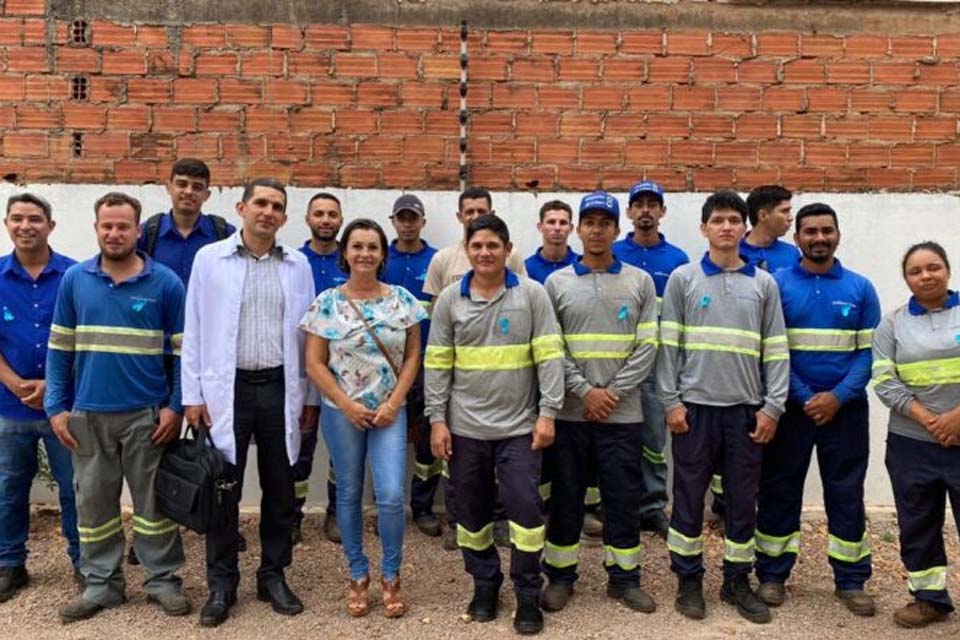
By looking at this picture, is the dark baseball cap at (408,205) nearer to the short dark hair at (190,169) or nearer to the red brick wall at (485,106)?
the red brick wall at (485,106)

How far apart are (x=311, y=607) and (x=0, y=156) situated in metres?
3.92

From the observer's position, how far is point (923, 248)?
13.1ft

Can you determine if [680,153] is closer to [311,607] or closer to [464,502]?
[464,502]

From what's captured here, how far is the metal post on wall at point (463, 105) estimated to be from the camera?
5.62m

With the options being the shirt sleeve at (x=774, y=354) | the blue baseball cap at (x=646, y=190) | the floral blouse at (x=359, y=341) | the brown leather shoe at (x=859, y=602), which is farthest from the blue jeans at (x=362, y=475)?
the brown leather shoe at (x=859, y=602)

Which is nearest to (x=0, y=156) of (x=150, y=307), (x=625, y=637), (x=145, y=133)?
(x=145, y=133)

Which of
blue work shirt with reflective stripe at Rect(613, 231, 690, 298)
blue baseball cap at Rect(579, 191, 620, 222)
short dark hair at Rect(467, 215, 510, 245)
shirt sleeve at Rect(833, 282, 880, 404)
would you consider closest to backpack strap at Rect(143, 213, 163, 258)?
short dark hair at Rect(467, 215, 510, 245)

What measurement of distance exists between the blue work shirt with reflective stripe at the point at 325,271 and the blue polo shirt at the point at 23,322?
1.51 m

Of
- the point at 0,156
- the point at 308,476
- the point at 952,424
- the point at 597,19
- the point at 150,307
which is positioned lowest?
the point at 308,476

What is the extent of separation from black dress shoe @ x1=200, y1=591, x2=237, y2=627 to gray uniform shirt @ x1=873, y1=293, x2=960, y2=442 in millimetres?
3550

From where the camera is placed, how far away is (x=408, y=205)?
17.0 ft

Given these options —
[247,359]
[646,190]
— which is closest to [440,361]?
[247,359]

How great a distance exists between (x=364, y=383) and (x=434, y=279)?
1.19 meters

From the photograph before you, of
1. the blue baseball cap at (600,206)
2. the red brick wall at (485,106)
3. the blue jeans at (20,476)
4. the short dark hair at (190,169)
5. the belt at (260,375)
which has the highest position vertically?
the red brick wall at (485,106)
